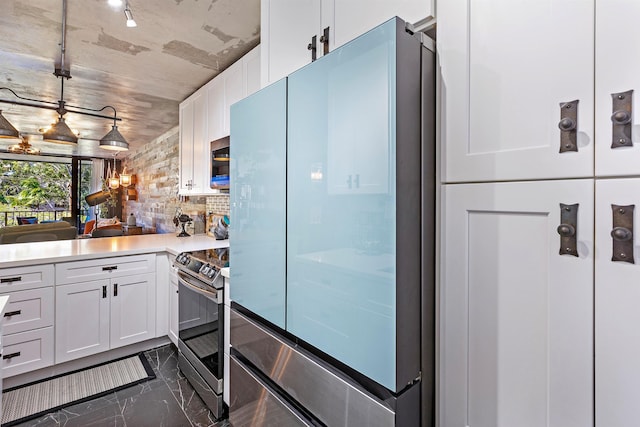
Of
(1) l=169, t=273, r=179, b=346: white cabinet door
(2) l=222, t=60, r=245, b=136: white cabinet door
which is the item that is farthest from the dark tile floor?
(2) l=222, t=60, r=245, b=136: white cabinet door

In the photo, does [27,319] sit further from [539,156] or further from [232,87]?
[539,156]

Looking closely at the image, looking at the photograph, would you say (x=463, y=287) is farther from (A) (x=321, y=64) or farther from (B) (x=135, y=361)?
(B) (x=135, y=361)

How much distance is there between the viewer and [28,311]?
2.27m

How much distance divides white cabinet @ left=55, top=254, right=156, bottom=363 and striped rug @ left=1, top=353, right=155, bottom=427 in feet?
0.52

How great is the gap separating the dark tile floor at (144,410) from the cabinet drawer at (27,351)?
50 cm

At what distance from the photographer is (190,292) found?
7.39 ft

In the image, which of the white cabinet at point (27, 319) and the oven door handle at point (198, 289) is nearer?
the oven door handle at point (198, 289)

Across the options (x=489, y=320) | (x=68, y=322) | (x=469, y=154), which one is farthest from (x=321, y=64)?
(x=68, y=322)

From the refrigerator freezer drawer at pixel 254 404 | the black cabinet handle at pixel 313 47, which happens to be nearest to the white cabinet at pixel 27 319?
the refrigerator freezer drawer at pixel 254 404

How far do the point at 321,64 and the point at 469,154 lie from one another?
0.57 metres

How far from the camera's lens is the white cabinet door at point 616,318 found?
0.63 metres

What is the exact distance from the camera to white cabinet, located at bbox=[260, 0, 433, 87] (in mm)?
1015

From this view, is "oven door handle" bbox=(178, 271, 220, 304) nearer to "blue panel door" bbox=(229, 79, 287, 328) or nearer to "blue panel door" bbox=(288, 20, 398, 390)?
"blue panel door" bbox=(229, 79, 287, 328)

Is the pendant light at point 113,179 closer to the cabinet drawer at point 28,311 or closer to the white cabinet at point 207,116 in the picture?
the white cabinet at point 207,116
